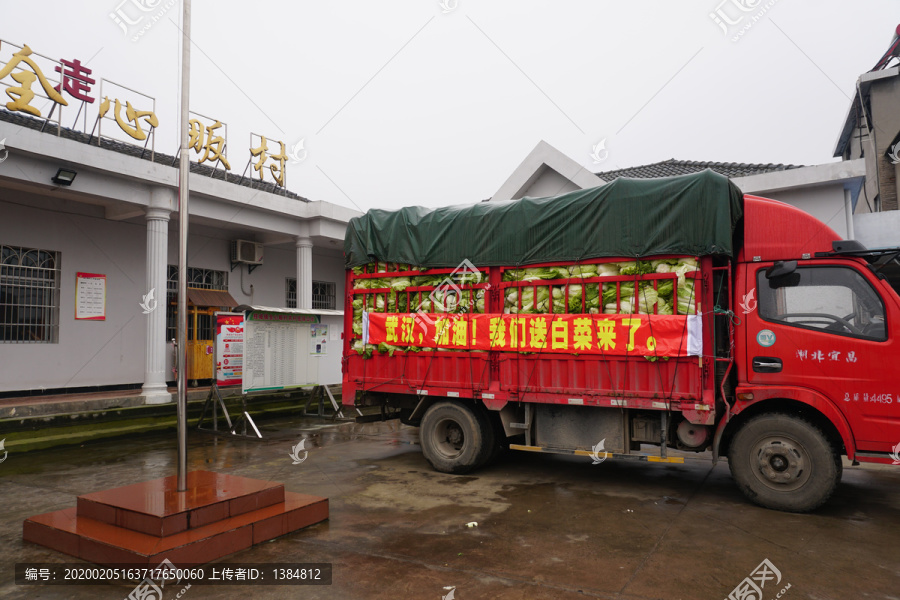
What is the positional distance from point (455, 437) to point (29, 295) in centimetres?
892

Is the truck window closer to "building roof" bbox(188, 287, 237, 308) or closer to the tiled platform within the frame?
the tiled platform

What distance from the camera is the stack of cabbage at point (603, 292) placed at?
5934 mm

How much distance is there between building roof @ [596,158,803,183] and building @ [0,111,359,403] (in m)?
8.53

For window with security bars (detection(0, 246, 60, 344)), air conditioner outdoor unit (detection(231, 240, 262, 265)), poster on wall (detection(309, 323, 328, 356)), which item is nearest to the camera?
window with security bars (detection(0, 246, 60, 344))

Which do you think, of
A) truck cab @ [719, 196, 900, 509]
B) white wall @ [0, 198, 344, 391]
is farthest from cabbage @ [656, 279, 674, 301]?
white wall @ [0, 198, 344, 391]

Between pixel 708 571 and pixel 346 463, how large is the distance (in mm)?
5002

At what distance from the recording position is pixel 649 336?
595 cm

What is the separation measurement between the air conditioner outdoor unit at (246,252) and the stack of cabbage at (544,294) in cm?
765

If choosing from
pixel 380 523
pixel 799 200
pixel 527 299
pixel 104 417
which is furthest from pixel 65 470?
pixel 799 200

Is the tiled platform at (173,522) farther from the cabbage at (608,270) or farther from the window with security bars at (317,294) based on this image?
the window with security bars at (317,294)

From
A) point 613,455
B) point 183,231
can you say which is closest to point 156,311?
point 183,231

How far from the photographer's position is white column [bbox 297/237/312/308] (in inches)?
563

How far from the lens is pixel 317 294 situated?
1752cm

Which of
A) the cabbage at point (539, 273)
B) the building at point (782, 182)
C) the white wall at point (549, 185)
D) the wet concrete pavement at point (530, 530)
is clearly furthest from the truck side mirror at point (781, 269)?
the white wall at point (549, 185)
